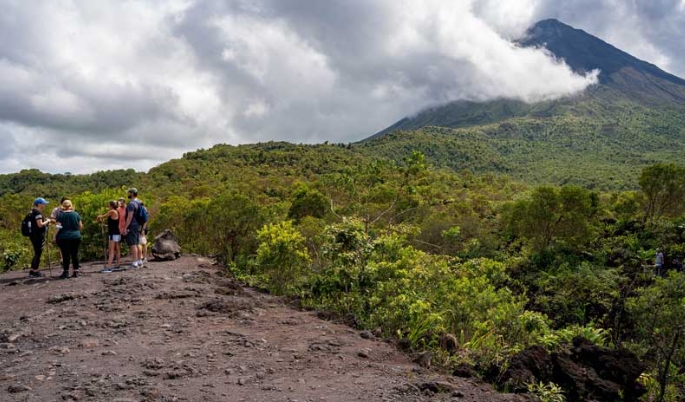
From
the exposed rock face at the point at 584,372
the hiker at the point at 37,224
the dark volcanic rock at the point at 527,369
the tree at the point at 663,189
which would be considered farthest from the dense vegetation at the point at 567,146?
the hiker at the point at 37,224

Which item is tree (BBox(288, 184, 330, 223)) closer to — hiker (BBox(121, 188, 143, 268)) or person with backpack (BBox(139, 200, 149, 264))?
person with backpack (BBox(139, 200, 149, 264))

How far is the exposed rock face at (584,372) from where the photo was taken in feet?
16.6

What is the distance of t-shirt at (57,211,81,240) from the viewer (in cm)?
831

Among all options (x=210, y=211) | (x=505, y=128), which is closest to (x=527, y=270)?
(x=210, y=211)

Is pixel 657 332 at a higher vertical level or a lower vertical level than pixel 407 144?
lower

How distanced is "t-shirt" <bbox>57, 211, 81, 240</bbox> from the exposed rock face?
732 centimetres

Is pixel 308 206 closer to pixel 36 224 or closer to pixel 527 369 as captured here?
pixel 36 224

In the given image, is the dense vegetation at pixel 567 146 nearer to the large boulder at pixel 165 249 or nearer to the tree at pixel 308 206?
the tree at pixel 308 206

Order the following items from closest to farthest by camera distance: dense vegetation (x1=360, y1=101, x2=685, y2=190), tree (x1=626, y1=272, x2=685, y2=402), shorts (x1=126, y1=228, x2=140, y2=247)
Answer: tree (x1=626, y1=272, x2=685, y2=402) → shorts (x1=126, y1=228, x2=140, y2=247) → dense vegetation (x1=360, y1=101, x2=685, y2=190)

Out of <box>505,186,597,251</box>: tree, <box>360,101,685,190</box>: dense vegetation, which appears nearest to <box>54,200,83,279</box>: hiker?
<box>505,186,597,251</box>: tree

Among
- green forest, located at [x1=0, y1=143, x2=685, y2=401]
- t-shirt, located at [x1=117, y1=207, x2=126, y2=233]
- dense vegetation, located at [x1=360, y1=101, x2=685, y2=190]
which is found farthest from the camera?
dense vegetation, located at [x1=360, y1=101, x2=685, y2=190]

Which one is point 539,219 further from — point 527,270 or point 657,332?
point 657,332

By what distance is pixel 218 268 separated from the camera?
10836 millimetres

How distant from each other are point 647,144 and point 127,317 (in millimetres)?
153949
